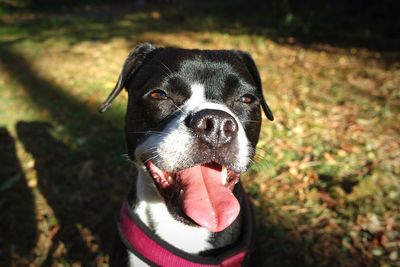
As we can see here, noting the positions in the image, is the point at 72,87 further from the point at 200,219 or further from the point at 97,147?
the point at 200,219

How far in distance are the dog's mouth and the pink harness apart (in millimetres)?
A: 268

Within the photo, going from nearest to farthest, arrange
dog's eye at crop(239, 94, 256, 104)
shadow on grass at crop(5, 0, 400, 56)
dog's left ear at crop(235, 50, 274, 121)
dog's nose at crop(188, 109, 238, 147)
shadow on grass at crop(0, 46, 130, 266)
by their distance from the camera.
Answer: dog's nose at crop(188, 109, 238, 147)
dog's eye at crop(239, 94, 256, 104)
dog's left ear at crop(235, 50, 274, 121)
shadow on grass at crop(0, 46, 130, 266)
shadow on grass at crop(5, 0, 400, 56)

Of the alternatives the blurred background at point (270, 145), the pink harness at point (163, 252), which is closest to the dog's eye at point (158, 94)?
the pink harness at point (163, 252)

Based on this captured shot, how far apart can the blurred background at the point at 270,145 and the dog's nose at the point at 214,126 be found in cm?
102

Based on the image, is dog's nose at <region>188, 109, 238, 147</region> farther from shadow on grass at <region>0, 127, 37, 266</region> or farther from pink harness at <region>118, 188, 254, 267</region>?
shadow on grass at <region>0, 127, 37, 266</region>

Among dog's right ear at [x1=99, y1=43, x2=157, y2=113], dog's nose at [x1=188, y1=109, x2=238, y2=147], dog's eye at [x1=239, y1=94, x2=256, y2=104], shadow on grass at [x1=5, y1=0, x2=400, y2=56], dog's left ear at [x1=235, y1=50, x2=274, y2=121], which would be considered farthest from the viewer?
shadow on grass at [x1=5, y1=0, x2=400, y2=56]

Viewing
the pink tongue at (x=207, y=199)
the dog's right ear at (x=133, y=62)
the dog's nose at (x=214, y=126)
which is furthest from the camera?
the dog's right ear at (x=133, y=62)

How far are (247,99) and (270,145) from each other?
2.67 m

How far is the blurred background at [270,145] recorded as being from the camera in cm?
388

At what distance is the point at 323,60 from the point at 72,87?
191 inches

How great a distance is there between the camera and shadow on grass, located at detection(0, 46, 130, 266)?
3977 millimetres

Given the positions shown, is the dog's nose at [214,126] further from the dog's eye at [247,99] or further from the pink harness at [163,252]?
the pink harness at [163,252]

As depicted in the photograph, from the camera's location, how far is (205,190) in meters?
2.40


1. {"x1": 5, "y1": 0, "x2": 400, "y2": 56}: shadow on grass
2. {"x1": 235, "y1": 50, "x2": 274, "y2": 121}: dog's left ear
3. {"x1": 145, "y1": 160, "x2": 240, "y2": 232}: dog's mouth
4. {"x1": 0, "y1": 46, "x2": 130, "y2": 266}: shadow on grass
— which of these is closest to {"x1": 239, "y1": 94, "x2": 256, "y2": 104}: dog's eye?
{"x1": 235, "y1": 50, "x2": 274, "y2": 121}: dog's left ear
